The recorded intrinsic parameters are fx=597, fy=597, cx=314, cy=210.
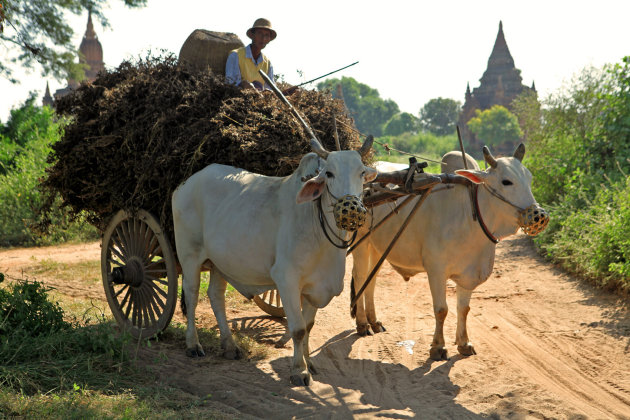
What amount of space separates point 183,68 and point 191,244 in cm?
150

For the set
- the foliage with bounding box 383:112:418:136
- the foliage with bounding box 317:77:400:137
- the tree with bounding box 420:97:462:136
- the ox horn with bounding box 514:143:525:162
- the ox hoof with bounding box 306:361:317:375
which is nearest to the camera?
the ox hoof with bounding box 306:361:317:375

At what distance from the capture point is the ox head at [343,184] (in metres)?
3.37

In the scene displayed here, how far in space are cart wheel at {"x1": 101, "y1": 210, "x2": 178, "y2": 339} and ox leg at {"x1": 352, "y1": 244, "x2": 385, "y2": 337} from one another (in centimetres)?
171

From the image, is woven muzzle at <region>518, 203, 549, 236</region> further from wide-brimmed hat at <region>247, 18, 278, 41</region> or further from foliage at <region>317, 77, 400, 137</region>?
foliage at <region>317, 77, 400, 137</region>

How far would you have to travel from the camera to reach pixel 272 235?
4195 millimetres

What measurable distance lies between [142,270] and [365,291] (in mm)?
2031

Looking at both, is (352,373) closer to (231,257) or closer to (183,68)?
(231,257)

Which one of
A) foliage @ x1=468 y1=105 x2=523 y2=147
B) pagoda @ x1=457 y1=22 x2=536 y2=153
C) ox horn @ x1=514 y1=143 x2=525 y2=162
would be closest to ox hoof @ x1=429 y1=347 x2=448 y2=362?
ox horn @ x1=514 y1=143 x2=525 y2=162

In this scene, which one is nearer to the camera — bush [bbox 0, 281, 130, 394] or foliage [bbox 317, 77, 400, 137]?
bush [bbox 0, 281, 130, 394]

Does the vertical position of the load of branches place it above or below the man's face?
below

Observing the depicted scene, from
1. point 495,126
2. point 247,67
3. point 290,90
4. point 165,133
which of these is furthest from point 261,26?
point 495,126

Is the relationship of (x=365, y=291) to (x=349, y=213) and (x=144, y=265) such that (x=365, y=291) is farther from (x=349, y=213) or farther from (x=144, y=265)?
(x=349, y=213)

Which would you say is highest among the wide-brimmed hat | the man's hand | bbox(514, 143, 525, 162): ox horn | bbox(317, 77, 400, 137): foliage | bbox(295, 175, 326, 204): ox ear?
bbox(317, 77, 400, 137): foliage

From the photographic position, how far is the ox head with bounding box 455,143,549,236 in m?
4.36
